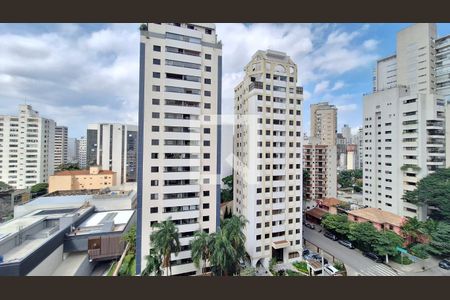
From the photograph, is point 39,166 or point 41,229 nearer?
point 41,229

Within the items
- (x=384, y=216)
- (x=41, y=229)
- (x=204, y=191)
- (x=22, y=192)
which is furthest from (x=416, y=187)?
(x=22, y=192)

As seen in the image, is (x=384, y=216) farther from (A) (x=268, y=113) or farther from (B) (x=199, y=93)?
(B) (x=199, y=93)

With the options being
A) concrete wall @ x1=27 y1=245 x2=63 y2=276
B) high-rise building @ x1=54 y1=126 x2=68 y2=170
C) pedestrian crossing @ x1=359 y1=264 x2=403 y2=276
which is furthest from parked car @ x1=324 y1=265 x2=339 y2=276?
high-rise building @ x1=54 y1=126 x2=68 y2=170

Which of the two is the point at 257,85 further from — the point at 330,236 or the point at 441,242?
the point at 441,242

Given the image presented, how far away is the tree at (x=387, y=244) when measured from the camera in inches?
237

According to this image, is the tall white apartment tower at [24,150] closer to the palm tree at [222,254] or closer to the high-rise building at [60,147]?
the high-rise building at [60,147]

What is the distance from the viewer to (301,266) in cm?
639

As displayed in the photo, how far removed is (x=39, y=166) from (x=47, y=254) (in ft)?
31.7

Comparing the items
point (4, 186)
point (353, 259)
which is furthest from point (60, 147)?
point (353, 259)

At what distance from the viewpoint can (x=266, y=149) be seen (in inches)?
265

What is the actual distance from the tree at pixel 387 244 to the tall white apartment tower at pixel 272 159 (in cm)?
232

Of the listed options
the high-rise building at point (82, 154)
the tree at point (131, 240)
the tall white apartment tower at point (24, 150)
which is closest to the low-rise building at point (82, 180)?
the tall white apartment tower at point (24, 150)

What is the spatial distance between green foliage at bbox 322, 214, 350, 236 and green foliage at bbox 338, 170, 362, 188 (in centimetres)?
1108

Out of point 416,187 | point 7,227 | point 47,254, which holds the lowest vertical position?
point 47,254
